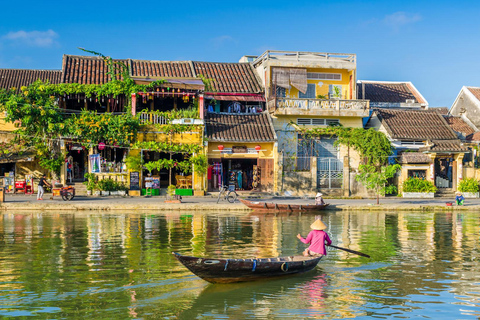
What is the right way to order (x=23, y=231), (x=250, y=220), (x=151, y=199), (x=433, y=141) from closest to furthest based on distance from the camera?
(x=23, y=231)
(x=250, y=220)
(x=151, y=199)
(x=433, y=141)

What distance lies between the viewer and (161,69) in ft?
124

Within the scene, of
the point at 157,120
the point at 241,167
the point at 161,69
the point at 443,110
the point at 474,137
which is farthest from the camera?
the point at 443,110

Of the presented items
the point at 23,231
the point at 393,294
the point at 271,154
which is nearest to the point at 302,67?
the point at 271,154

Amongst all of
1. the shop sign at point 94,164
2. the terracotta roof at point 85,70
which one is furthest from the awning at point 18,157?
the terracotta roof at point 85,70

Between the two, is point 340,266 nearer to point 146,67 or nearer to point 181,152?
point 181,152

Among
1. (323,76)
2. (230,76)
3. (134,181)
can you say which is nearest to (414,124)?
(323,76)

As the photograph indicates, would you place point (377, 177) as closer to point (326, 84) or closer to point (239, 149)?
point (239, 149)

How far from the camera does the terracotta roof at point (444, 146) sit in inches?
1438

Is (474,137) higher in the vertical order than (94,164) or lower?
higher

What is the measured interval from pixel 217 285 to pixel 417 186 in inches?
1007

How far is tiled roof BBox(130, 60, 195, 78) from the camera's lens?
121ft

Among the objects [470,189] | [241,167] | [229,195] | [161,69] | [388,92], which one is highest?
[161,69]

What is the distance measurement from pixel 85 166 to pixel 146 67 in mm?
7664

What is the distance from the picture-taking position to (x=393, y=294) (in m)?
12.6
